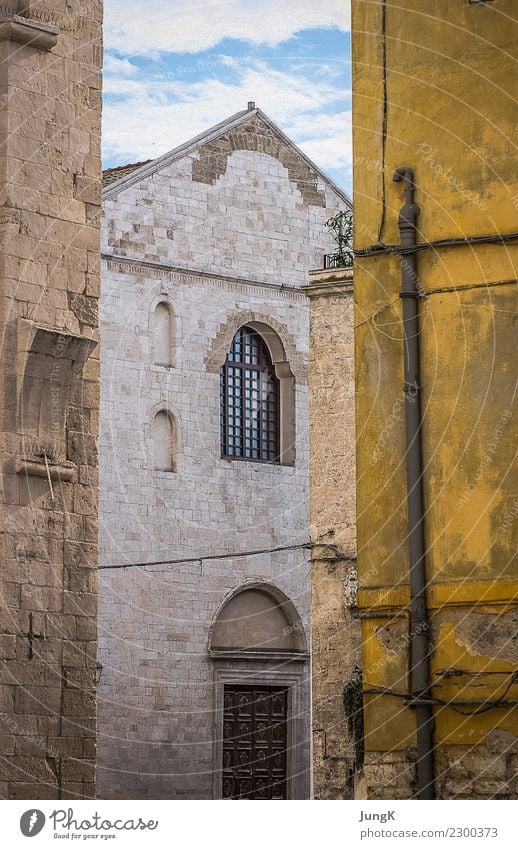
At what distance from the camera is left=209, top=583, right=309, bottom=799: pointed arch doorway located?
2234 cm

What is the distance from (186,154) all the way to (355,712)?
32.2 feet

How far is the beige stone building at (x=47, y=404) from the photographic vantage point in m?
11.3

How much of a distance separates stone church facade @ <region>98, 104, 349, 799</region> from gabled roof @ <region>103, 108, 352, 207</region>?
0.03 metres

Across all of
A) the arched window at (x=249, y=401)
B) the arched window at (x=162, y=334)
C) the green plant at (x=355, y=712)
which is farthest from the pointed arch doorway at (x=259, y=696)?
the green plant at (x=355, y=712)

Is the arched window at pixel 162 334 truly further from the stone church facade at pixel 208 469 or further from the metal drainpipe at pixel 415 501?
the metal drainpipe at pixel 415 501

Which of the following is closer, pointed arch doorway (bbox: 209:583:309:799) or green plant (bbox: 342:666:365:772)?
green plant (bbox: 342:666:365:772)

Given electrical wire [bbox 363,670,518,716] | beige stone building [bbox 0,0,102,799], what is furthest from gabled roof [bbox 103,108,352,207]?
electrical wire [bbox 363,670,518,716]

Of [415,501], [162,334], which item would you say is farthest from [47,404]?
[162,334]

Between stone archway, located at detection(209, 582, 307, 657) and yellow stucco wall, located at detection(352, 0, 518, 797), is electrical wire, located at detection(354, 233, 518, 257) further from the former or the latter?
stone archway, located at detection(209, 582, 307, 657)

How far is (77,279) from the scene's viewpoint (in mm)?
11969

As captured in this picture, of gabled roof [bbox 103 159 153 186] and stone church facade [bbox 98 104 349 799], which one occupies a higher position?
gabled roof [bbox 103 159 153 186]

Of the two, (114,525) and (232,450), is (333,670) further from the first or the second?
(232,450)

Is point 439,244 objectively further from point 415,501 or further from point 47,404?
point 47,404
